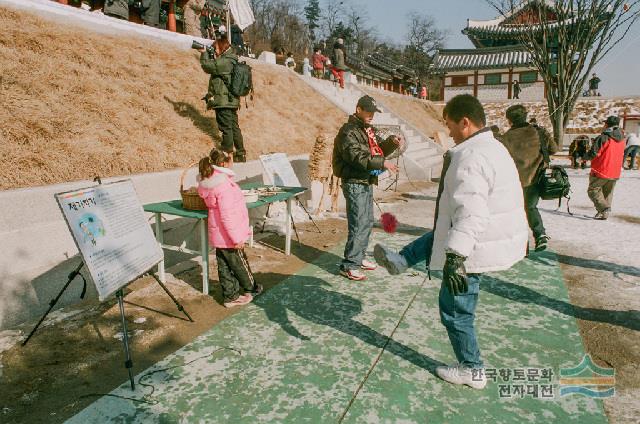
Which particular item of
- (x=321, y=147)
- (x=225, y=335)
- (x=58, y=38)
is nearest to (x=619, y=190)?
(x=321, y=147)

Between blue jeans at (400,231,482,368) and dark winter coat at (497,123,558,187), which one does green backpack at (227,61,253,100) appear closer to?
dark winter coat at (497,123,558,187)

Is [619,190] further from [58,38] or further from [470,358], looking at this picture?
[58,38]

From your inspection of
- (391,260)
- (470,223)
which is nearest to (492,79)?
(391,260)

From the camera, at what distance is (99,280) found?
2.98 metres

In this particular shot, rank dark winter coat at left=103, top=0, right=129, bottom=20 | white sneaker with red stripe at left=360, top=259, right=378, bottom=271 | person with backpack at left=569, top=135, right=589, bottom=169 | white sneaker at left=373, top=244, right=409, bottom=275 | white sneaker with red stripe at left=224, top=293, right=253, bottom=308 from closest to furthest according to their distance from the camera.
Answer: white sneaker at left=373, top=244, right=409, bottom=275 → white sneaker with red stripe at left=224, top=293, right=253, bottom=308 → white sneaker with red stripe at left=360, top=259, right=378, bottom=271 → dark winter coat at left=103, top=0, right=129, bottom=20 → person with backpack at left=569, top=135, right=589, bottom=169

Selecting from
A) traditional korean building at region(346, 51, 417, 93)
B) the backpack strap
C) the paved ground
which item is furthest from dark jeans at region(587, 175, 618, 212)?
traditional korean building at region(346, 51, 417, 93)

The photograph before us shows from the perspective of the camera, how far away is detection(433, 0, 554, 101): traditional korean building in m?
39.7

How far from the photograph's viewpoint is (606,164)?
8.16 m

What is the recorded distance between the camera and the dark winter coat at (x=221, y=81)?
25.7 ft

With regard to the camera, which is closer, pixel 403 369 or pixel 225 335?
pixel 403 369

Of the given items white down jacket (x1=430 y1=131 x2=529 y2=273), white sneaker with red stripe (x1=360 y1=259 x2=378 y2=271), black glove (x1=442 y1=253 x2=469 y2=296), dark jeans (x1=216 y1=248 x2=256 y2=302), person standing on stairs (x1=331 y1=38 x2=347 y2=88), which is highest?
person standing on stairs (x1=331 y1=38 x2=347 y2=88)

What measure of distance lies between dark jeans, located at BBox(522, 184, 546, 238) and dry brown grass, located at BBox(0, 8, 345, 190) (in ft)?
18.1

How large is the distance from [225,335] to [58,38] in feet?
28.0

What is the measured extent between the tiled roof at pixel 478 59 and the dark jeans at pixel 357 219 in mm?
41723
